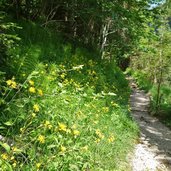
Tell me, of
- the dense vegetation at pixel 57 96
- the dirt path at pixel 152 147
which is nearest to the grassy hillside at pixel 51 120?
the dense vegetation at pixel 57 96

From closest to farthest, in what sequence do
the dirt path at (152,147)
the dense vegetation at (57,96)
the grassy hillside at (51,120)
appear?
the grassy hillside at (51,120) → the dense vegetation at (57,96) → the dirt path at (152,147)

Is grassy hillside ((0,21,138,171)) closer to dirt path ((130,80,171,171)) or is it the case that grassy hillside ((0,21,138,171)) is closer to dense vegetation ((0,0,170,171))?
dense vegetation ((0,0,170,171))

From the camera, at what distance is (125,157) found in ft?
22.6

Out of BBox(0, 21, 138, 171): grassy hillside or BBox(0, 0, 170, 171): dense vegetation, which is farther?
BBox(0, 0, 170, 171): dense vegetation

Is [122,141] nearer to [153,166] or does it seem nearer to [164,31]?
[153,166]

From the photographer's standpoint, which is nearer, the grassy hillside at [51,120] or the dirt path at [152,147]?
the grassy hillside at [51,120]

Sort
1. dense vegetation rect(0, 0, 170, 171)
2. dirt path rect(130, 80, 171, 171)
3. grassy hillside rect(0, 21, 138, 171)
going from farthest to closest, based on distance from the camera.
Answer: dirt path rect(130, 80, 171, 171) < dense vegetation rect(0, 0, 170, 171) < grassy hillside rect(0, 21, 138, 171)

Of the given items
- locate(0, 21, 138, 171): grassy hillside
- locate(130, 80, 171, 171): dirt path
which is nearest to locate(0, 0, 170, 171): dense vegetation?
locate(0, 21, 138, 171): grassy hillside

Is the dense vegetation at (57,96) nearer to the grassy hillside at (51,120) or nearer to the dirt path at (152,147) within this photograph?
the grassy hillside at (51,120)

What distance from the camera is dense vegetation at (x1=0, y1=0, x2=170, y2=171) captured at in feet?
12.8

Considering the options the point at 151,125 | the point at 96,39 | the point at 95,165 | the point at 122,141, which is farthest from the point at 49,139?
the point at 96,39

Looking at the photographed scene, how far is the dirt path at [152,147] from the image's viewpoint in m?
7.19

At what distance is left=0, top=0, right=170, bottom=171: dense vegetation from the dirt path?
1.18ft

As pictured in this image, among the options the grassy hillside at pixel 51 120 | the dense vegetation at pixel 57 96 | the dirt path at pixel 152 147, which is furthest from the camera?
the dirt path at pixel 152 147
